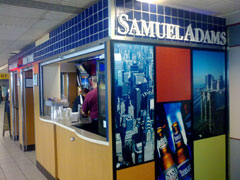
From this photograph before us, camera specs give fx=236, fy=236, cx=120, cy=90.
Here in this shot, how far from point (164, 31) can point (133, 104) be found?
0.98 meters

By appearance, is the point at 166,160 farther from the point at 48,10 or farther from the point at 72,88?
the point at 72,88

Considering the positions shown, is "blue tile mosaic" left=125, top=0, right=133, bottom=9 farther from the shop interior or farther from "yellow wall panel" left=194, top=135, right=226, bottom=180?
"yellow wall panel" left=194, top=135, right=226, bottom=180

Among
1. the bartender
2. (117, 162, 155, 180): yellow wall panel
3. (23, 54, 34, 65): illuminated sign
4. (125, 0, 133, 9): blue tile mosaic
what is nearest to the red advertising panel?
(125, 0, 133, 9): blue tile mosaic


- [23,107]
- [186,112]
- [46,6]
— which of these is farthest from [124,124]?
[23,107]

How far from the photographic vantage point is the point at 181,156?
3090 millimetres

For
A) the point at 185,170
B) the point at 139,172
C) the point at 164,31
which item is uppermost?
the point at 164,31

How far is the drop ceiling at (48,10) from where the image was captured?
9.38 feet

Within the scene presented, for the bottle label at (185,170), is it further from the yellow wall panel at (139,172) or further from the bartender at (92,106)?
the bartender at (92,106)

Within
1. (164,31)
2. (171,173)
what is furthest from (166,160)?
(164,31)

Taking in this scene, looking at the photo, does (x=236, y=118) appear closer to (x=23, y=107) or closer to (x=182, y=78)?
(x=182, y=78)

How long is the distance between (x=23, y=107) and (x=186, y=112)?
180 inches

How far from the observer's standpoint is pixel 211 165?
341 centimetres

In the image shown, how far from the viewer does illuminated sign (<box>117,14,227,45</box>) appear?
8.33 ft

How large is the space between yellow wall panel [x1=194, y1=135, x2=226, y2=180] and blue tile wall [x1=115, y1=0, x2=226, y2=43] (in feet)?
5.23
